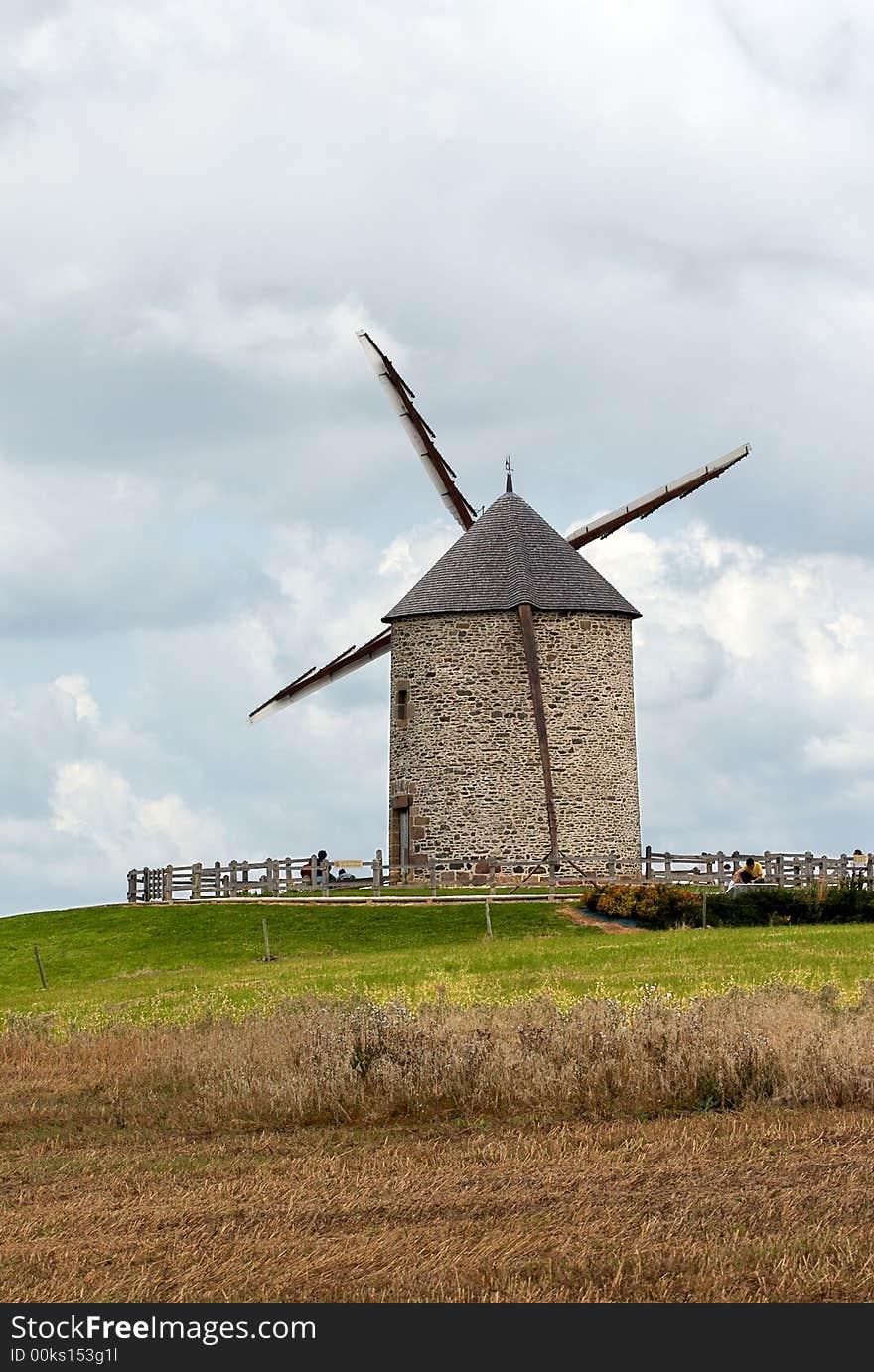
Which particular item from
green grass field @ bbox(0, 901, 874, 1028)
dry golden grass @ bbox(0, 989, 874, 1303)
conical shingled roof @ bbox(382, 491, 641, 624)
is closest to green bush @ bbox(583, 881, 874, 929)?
green grass field @ bbox(0, 901, 874, 1028)

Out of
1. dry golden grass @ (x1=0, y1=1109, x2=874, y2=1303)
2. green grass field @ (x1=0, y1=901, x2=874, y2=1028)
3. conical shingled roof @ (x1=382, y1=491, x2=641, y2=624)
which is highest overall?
conical shingled roof @ (x1=382, y1=491, x2=641, y2=624)

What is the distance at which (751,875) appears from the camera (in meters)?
40.0

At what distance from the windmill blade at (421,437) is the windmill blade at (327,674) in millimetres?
4844

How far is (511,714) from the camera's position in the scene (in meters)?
42.7

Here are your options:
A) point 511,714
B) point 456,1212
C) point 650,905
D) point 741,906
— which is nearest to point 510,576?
point 511,714

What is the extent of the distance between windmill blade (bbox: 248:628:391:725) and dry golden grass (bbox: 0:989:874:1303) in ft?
95.4

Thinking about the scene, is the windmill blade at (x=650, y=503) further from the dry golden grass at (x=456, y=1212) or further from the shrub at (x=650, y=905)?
the dry golden grass at (x=456, y=1212)

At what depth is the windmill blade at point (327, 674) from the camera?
160ft

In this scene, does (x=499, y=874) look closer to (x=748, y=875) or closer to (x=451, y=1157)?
(x=748, y=875)

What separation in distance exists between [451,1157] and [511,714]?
1169 inches

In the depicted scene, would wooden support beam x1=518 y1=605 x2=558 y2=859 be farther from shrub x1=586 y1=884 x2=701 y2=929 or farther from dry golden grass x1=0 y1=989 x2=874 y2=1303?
dry golden grass x1=0 y1=989 x2=874 y2=1303

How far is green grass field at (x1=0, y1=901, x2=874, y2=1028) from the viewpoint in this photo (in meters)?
23.0
